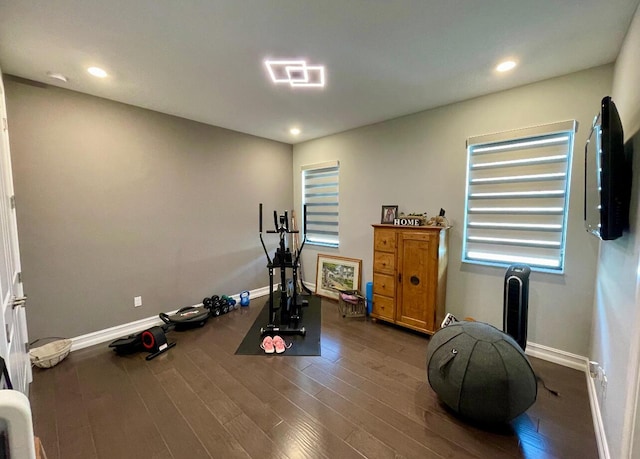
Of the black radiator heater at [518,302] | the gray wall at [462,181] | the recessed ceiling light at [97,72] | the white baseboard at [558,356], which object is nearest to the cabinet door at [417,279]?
the gray wall at [462,181]

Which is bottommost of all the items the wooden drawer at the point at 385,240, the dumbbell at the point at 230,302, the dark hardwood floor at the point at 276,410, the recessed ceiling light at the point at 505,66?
the dark hardwood floor at the point at 276,410

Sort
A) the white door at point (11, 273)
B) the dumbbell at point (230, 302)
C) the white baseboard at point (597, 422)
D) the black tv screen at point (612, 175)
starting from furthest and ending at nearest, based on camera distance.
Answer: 1. the dumbbell at point (230, 302)
2. the white door at point (11, 273)
3. the white baseboard at point (597, 422)
4. the black tv screen at point (612, 175)

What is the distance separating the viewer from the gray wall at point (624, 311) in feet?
3.82

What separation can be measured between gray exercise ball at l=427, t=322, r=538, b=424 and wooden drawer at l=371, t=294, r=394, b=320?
4.54 ft

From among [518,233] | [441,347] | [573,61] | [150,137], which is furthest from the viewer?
[150,137]

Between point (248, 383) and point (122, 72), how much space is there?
298 cm

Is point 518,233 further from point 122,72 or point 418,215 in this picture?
point 122,72

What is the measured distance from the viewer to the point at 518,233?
275cm

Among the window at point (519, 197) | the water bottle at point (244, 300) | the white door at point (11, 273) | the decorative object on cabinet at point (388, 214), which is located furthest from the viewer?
the water bottle at point (244, 300)

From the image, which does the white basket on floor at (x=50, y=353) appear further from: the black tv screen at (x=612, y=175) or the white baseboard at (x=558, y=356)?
the white baseboard at (x=558, y=356)

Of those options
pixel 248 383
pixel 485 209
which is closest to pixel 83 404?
pixel 248 383

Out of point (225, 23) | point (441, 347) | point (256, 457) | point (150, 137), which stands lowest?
point (256, 457)

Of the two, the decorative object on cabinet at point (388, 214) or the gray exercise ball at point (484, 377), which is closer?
the gray exercise ball at point (484, 377)

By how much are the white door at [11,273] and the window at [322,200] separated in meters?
3.53
